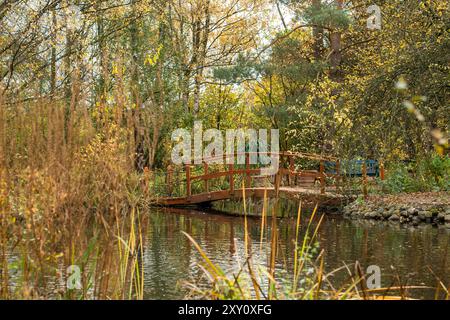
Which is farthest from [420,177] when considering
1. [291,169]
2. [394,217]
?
[291,169]

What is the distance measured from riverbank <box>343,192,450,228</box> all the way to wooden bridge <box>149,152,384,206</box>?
1.97 feet

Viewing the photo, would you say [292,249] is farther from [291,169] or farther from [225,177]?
[225,177]

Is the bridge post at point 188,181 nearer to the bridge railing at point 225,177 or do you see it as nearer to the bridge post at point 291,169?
the bridge railing at point 225,177

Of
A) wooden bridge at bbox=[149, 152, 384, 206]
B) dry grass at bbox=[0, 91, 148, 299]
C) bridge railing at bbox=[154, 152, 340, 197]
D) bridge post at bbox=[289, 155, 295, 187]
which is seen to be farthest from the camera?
bridge railing at bbox=[154, 152, 340, 197]

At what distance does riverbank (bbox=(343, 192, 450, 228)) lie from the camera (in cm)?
1501

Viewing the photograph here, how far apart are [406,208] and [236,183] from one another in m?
5.23

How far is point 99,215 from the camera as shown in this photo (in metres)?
4.39

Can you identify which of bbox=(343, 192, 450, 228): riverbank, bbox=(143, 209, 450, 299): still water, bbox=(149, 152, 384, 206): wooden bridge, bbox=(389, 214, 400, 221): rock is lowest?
bbox=(143, 209, 450, 299): still water

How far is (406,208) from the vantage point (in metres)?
15.4

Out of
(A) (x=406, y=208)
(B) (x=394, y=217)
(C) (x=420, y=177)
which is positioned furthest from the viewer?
(C) (x=420, y=177)

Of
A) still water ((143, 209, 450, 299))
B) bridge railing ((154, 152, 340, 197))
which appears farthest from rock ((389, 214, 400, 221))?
bridge railing ((154, 152, 340, 197))

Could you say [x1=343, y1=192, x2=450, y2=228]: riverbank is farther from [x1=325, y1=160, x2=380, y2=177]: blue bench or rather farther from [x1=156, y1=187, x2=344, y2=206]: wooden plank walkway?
[x1=325, y1=160, x2=380, y2=177]: blue bench
